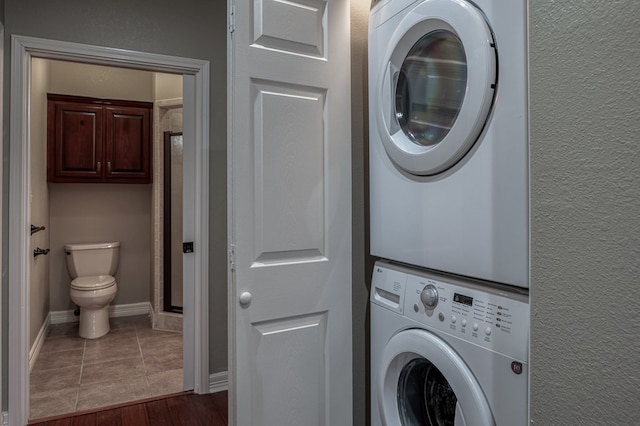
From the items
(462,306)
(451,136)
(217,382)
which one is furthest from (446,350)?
(217,382)

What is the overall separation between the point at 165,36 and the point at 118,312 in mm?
2922

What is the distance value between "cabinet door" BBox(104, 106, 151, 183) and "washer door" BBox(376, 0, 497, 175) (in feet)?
10.3

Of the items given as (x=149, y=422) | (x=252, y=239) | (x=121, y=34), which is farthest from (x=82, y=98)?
(x=252, y=239)

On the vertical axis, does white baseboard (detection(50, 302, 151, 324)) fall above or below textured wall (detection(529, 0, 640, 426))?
below

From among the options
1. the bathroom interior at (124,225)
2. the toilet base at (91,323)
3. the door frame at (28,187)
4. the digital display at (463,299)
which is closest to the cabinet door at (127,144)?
the bathroom interior at (124,225)

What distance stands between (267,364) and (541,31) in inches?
49.9

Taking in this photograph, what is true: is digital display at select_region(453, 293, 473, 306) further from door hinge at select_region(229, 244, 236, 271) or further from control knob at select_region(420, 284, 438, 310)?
door hinge at select_region(229, 244, 236, 271)

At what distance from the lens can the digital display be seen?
1.04m

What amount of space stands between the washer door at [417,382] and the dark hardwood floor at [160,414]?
1272 mm

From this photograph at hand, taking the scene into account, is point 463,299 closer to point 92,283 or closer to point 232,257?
point 232,257

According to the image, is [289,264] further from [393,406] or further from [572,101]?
[572,101]

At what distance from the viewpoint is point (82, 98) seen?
12.0 feet

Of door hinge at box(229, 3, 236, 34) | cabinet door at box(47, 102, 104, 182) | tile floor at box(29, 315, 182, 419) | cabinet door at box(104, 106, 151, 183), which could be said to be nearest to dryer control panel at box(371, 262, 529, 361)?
door hinge at box(229, 3, 236, 34)

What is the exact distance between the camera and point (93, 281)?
3498 millimetres
